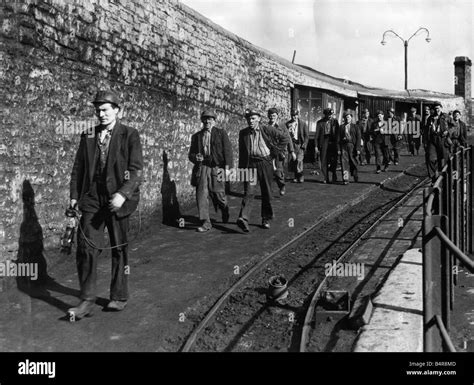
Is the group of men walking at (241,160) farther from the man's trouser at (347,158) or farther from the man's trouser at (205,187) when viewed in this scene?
the man's trouser at (347,158)

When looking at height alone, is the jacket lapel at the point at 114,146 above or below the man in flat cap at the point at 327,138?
below

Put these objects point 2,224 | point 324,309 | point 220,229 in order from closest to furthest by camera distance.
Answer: point 324,309
point 2,224
point 220,229

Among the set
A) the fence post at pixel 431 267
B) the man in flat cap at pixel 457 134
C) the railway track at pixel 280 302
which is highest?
the man in flat cap at pixel 457 134

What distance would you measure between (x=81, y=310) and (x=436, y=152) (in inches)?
371

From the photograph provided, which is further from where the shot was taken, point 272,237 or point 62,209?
point 272,237

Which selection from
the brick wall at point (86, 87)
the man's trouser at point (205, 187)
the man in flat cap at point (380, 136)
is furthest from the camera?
the man in flat cap at point (380, 136)

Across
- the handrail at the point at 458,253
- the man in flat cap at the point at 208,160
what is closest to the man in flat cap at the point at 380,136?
the man in flat cap at the point at 208,160

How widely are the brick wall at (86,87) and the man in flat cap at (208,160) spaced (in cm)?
89

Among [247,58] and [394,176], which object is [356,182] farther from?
[247,58]

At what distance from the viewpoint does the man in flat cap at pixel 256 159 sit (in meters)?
8.68

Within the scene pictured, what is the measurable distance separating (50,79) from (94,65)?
3.48 feet

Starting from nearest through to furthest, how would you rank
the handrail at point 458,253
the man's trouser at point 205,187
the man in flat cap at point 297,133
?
the handrail at point 458,253 → the man's trouser at point 205,187 → the man in flat cap at point 297,133
